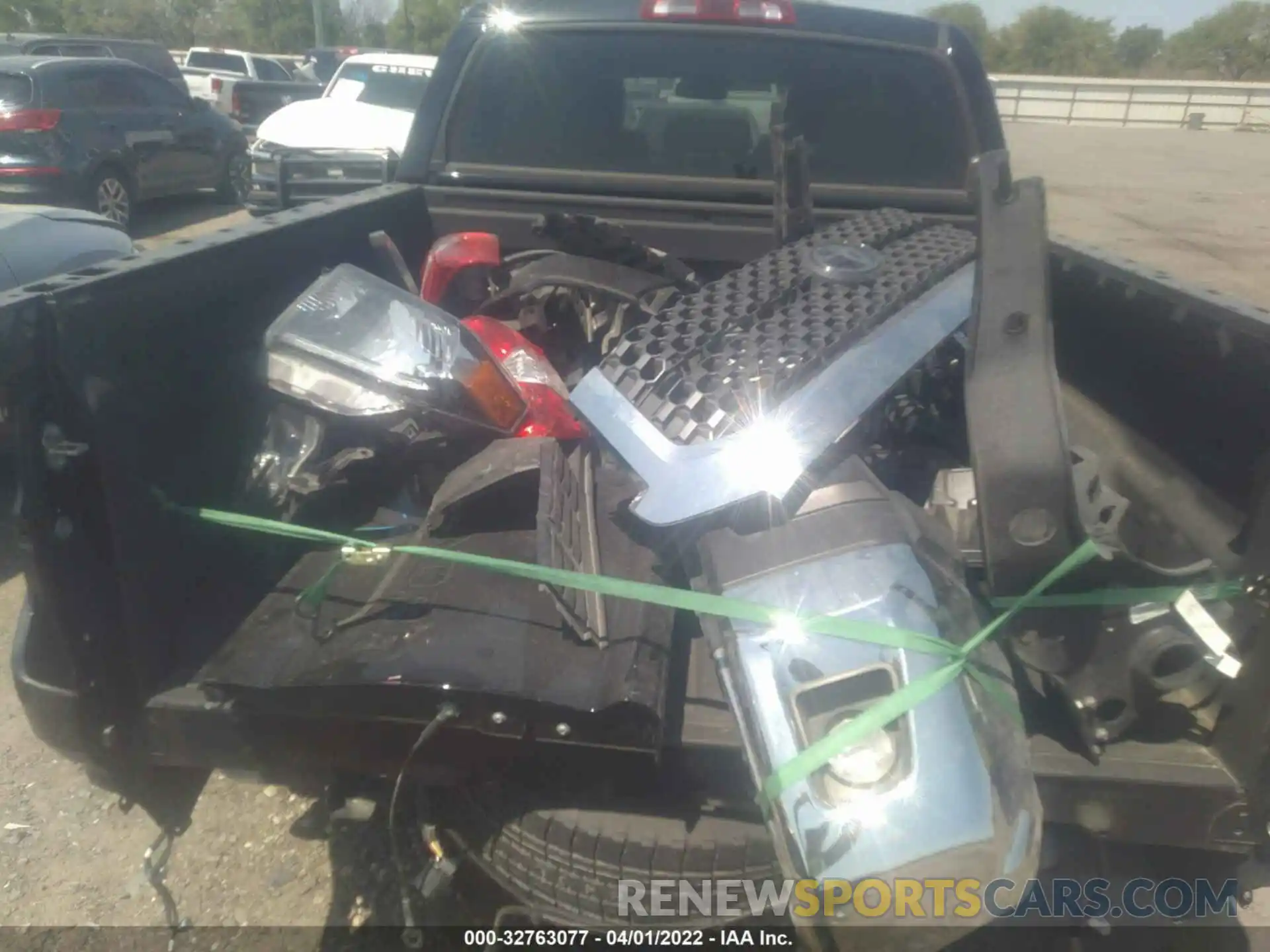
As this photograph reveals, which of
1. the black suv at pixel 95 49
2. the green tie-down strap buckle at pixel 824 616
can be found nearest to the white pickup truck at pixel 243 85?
the black suv at pixel 95 49

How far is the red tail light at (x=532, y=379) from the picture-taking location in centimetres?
222

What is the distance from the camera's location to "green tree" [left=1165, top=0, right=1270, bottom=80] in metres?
51.5

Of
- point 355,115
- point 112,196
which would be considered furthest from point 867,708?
point 112,196

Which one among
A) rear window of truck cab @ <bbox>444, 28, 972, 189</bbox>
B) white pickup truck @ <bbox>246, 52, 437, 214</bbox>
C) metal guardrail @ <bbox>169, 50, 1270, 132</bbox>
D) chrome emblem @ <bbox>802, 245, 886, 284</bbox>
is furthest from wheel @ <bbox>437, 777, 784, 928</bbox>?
metal guardrail @ <bbox>169, 50, 1270, 132</bbox>

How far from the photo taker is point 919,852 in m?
1.31

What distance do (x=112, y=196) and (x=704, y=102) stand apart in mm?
9441

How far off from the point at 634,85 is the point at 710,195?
1.70 feet

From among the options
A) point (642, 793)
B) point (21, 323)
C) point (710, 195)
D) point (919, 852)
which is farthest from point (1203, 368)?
point (21, 323)

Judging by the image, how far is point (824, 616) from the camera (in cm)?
146

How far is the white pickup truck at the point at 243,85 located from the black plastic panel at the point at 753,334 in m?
15.6

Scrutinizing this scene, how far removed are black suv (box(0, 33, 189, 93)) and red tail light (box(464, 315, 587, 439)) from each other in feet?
38.3

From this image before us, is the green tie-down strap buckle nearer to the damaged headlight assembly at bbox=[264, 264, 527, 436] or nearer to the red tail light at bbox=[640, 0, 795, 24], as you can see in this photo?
the damaged headlight assembly at bbox=[264, 264, 527, 436]

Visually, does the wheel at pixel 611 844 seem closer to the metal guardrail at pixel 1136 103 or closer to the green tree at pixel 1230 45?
the metal guardrail at pixel 1136 103

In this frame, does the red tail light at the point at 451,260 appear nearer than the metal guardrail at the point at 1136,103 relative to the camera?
Yes
